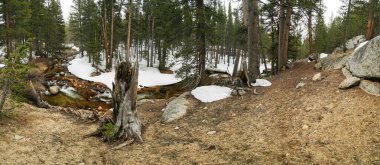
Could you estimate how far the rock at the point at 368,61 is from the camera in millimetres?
8242

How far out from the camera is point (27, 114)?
11133 mm

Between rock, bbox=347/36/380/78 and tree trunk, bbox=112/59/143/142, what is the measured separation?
7129 millimetres

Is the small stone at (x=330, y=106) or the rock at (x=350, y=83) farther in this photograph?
the rock at (x=350, y=83)

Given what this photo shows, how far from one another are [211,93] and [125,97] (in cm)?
407

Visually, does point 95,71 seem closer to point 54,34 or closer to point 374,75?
point 54,34

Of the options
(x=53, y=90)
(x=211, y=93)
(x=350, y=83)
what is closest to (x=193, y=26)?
(x=211, y=93)

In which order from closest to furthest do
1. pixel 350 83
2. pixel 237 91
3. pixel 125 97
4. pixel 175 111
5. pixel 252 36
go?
→ pixel 350 83 → pixel 125 97 → pixel 175 111 → pixel 237 91 → pixel 252 36

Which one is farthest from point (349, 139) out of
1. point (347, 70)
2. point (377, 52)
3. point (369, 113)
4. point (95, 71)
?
point (95, 71)

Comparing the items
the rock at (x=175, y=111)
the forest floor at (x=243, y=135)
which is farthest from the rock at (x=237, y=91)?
the rock at (x=175, y=111)

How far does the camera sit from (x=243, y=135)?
26.8 ft

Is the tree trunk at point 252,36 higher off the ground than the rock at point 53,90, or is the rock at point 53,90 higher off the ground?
the tree trunk at point 252,36

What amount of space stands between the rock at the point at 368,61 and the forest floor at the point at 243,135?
0.63m

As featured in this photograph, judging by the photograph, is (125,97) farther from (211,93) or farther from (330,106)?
(330,106)

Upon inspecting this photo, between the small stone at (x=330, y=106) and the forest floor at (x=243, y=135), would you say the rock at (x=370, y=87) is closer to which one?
the forest floor at (x=243, y=135)
